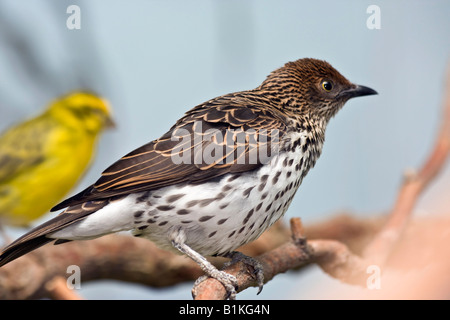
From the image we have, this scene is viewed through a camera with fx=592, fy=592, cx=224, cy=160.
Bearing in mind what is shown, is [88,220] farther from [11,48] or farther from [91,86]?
[11,48]

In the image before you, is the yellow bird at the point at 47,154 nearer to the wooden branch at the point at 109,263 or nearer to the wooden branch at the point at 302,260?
the wooden branch at the point at 109,263

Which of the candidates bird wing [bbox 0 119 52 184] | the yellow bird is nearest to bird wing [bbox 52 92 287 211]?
the yellow bird

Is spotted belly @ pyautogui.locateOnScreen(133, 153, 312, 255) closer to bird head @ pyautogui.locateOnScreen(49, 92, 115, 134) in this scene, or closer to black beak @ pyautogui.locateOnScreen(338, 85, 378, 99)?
black beak @ pyautogui.locateOnScreen(338, 85, 378, 99)

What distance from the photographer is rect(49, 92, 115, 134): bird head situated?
204 inches

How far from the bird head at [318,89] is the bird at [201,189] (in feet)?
1.44

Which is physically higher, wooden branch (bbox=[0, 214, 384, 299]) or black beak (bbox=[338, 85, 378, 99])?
black beak (bbox=[338, 85, 378, 99])

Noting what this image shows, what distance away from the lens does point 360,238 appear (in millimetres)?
6871

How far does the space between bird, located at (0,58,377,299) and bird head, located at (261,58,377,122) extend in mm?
438

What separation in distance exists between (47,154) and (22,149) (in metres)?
0.22

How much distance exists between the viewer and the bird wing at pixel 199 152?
327 cm

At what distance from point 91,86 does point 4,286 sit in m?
2.42

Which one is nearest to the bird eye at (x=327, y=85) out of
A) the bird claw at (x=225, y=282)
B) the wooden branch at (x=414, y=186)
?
the wooden branch at (x=414, y=186)

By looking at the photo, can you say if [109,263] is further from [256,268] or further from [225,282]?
[225,282]

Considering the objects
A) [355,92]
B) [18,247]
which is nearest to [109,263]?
[18,247]
